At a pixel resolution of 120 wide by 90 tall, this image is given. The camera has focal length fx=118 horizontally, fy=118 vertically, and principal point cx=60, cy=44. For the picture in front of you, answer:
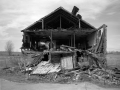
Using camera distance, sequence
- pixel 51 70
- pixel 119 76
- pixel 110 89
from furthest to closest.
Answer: pixel 51 70 → pixel 119 76 → pixel 110 89

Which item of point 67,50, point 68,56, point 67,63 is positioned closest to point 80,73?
point 67,63

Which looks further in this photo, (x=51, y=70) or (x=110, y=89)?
(x=51, y=70)

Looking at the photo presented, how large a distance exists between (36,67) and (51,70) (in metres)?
1.70

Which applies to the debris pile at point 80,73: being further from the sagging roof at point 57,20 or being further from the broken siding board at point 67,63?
the sagging roof at point 57,20

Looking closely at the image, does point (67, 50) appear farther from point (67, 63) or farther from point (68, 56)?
point (67, 63)

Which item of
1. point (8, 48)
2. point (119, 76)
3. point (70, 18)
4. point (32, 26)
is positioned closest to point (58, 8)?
point (70, 18)

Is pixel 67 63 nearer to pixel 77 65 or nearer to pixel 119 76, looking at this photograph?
pixel 77 65

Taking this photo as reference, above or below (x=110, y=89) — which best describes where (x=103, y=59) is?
above

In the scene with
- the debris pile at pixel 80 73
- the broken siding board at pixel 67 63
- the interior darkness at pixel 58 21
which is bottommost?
the debris pile at pixel 80 73

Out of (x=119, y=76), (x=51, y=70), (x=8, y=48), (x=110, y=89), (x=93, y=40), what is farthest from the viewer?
(x=8, y=48)

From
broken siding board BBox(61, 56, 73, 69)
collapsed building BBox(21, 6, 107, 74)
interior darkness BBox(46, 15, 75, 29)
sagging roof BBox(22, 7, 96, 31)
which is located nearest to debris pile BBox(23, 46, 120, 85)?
collapsed building BBox(21, 6, 107, 74)

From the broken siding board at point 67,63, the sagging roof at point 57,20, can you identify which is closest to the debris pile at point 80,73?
the broken siding board at point 67,63

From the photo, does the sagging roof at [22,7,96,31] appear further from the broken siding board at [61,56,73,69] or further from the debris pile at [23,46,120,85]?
the debris pile at [23,46,120,85]

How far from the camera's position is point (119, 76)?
10.7m
